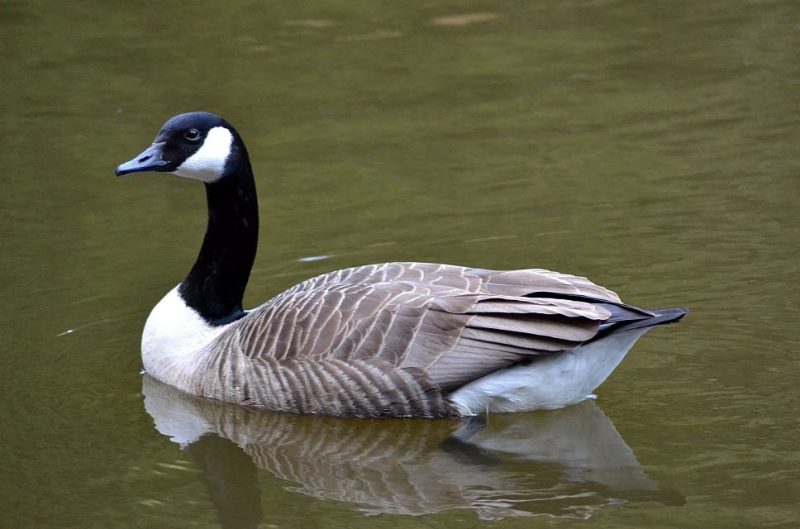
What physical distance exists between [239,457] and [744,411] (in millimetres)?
2874

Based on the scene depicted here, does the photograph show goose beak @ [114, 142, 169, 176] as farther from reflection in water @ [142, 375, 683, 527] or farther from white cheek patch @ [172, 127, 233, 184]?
reflection in water @ [142, 375, 683, 527]

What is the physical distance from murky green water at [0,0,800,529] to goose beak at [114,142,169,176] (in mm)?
1423

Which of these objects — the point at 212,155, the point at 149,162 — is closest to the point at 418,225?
the point at 212,155

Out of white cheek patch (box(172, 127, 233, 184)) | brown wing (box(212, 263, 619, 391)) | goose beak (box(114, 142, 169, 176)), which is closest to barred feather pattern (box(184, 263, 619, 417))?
brown wing (box(212, 263, 619, 391))

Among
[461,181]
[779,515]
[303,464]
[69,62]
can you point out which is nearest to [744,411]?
[779,515]

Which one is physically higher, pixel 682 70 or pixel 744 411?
pixel 682 70

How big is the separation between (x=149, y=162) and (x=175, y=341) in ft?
3.85

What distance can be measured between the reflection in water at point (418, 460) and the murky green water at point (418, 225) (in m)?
0.02

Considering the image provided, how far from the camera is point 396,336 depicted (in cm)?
787

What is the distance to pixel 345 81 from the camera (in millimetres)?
13953

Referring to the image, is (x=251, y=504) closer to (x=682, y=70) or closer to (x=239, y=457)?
(x=239, y=457)

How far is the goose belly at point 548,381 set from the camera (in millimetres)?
7684

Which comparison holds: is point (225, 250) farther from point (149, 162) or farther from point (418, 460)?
point (418, 460)

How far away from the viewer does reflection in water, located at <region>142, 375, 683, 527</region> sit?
23.0 ft
